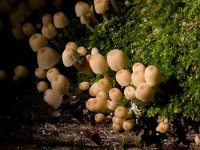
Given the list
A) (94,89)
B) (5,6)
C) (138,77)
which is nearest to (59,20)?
(5,6)

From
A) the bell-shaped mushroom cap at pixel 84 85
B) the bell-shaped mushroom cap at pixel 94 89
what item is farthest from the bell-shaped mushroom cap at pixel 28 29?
the bell-shaped mushroom cap at pixel 94 89

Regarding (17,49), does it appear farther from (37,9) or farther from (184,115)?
(184,115)

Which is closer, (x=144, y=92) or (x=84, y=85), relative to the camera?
(x=144, y=92)

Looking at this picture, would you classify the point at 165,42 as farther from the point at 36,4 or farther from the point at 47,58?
the point at 36,4

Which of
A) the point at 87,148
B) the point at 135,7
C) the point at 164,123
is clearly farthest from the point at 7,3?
the point at 164,123

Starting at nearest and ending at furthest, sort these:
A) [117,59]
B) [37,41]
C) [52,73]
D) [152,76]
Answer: [152,76] < [117,59] < [52,73] < [37,41]

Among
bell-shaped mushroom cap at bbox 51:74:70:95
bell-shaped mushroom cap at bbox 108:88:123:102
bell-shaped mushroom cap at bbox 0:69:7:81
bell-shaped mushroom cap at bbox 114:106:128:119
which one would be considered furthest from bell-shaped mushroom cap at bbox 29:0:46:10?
bell-shaped mushroom cap at bbox 114:106:128:119

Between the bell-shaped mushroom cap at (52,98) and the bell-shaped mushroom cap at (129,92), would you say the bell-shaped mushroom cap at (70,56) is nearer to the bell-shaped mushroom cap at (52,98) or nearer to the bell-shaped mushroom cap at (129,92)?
the bell-shaped mushroom cap at (52,98)
